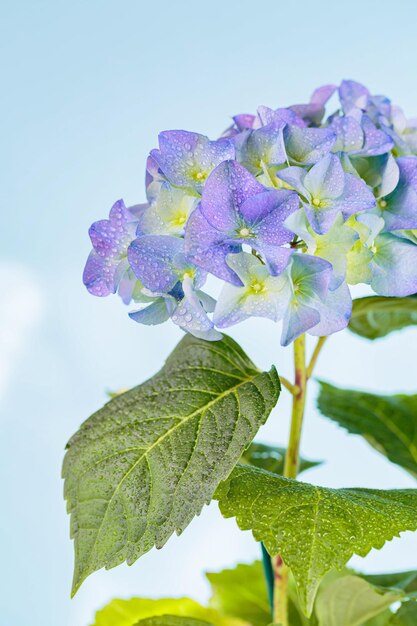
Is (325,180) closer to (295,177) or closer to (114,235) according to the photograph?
(295,177)

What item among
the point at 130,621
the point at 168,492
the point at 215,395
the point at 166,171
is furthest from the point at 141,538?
the point at 130,621

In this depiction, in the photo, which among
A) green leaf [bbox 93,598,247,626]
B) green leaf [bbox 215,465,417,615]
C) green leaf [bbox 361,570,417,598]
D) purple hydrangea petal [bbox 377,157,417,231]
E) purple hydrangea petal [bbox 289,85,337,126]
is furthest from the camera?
green leaf [bbox 93,598,247,626]

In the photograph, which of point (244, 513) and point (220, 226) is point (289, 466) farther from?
point (220, 226)

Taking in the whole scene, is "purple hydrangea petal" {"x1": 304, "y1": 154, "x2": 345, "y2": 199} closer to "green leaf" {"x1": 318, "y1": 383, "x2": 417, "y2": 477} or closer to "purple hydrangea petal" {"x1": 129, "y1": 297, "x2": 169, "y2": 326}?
"purple hydrangea petal" {"x1": 129, "y1": 297, "x2": 169, "y2": 326}

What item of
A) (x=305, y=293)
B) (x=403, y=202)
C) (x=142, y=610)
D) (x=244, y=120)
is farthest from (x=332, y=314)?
(x=142, y=610)

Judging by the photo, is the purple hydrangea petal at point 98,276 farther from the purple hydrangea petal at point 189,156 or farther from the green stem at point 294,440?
the green stem at point 294,440

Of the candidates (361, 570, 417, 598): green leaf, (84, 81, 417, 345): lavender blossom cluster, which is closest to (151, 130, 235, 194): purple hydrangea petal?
(84, 81, 417, 345): lavender blossom cluster
